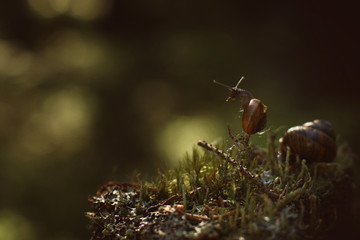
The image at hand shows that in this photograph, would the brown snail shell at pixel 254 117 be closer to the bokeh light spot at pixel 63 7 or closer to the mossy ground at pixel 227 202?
the mossy ground at pixel 227 202

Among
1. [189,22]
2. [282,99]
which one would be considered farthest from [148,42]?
[282,99]

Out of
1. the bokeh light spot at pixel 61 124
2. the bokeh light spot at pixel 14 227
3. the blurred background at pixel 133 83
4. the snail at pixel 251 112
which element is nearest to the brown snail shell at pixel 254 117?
the snail at pixel 251 112

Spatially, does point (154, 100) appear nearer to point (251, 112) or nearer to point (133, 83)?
point (133, 83)

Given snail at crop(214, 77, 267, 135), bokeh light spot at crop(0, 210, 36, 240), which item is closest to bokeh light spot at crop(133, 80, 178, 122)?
bokeh light spot at crop(0, 210, 36, 240)

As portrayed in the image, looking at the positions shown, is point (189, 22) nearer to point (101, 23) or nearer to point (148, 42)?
point (148, 42)

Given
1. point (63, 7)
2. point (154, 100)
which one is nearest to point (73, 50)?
point (63, 7)

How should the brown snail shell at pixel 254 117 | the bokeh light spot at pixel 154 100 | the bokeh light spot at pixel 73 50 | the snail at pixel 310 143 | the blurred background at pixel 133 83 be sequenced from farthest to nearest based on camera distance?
the bokeh light spot at pixel 154 100 → the bokeh light spot at pixel 73 50 → the blurred background at pixel 133 83 → the snail at pixel 310 143 → the brown snail shell at pixel 254 117

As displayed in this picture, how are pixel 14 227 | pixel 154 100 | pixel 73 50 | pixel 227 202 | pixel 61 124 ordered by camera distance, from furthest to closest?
pixel 154 100 < pixel 73 50 < pixel 61 124 < pixel 14 227 < pixel 227 202
